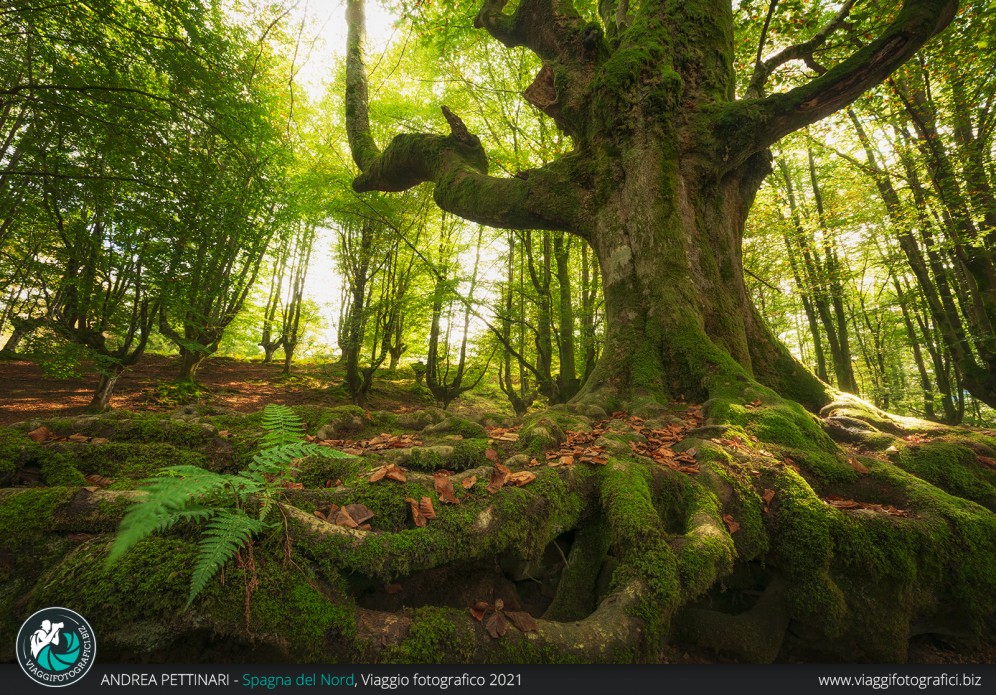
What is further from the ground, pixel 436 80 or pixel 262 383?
pixel 436 80

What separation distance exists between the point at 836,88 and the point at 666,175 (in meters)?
1.91

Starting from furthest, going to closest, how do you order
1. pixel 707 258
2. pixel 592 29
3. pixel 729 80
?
1. pixel 729 80
2. pixel 592 29
3. pixel 707 258

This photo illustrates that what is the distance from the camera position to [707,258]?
14.5 ft

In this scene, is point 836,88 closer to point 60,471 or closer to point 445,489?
point 445,489

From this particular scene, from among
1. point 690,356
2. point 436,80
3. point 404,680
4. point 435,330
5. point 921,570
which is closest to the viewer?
point 404,680

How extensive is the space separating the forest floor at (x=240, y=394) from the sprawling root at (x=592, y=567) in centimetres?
14

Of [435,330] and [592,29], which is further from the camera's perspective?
[435,330]

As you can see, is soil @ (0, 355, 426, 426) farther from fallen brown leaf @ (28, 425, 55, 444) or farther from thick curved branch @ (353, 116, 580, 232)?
thick curved branch @ (353, 116, 580, 232)

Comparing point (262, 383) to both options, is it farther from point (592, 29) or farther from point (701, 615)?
point (701, 615)

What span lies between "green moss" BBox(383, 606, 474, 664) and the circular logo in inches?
36.0

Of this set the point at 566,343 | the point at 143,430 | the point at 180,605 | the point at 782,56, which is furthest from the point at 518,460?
the point at 566,343

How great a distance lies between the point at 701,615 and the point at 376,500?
1667 mm

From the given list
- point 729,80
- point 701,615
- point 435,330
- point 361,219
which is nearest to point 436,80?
point 361,219

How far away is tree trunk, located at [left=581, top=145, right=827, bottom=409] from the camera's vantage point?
13.0 feet
